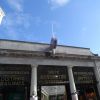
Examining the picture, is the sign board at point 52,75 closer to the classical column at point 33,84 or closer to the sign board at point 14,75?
the classical column at point 33,84

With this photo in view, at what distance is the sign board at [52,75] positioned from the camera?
21.5 meters

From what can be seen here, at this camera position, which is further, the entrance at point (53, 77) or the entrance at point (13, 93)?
the entrance at point (53, 77)

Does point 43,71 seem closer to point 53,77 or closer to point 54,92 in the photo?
point 53,77

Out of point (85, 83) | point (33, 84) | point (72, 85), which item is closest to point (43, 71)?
point (33, 84)

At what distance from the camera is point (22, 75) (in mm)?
20438

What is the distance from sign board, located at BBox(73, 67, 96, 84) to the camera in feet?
76.4

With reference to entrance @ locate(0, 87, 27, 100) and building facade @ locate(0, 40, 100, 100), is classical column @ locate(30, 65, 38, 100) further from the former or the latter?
entrance @ locate(0, 87, 27, 100)

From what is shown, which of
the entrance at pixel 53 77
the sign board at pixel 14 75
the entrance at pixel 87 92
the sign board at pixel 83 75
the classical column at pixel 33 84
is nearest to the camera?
the classical column at pixel 33 84

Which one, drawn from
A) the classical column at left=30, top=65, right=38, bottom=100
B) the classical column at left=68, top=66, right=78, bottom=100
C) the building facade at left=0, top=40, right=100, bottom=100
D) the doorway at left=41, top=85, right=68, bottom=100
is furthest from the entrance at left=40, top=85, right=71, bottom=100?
the classical column at left=30, top=65, right=38, bottom=100

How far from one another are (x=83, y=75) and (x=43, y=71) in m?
6.00

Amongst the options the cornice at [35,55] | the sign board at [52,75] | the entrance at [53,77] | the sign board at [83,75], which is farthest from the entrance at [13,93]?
the sign board at [83,75]

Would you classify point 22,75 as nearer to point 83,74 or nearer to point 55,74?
point 55,74

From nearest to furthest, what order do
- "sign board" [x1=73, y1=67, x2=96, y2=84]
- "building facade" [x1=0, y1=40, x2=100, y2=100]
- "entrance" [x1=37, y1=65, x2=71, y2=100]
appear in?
"building facade" [x1=0, y1=40, x2=100, y2=100] → "entrance" [x1=37, y1=65, x2=71, y2=100] → "sign board" [x1=73, y1=67, x2=96, y2=84]

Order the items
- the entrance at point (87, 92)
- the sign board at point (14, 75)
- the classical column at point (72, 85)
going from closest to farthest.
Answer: the sign board at point (14, 75) → the classical column at point (72, 85) → the entrance at point (87, 92)
